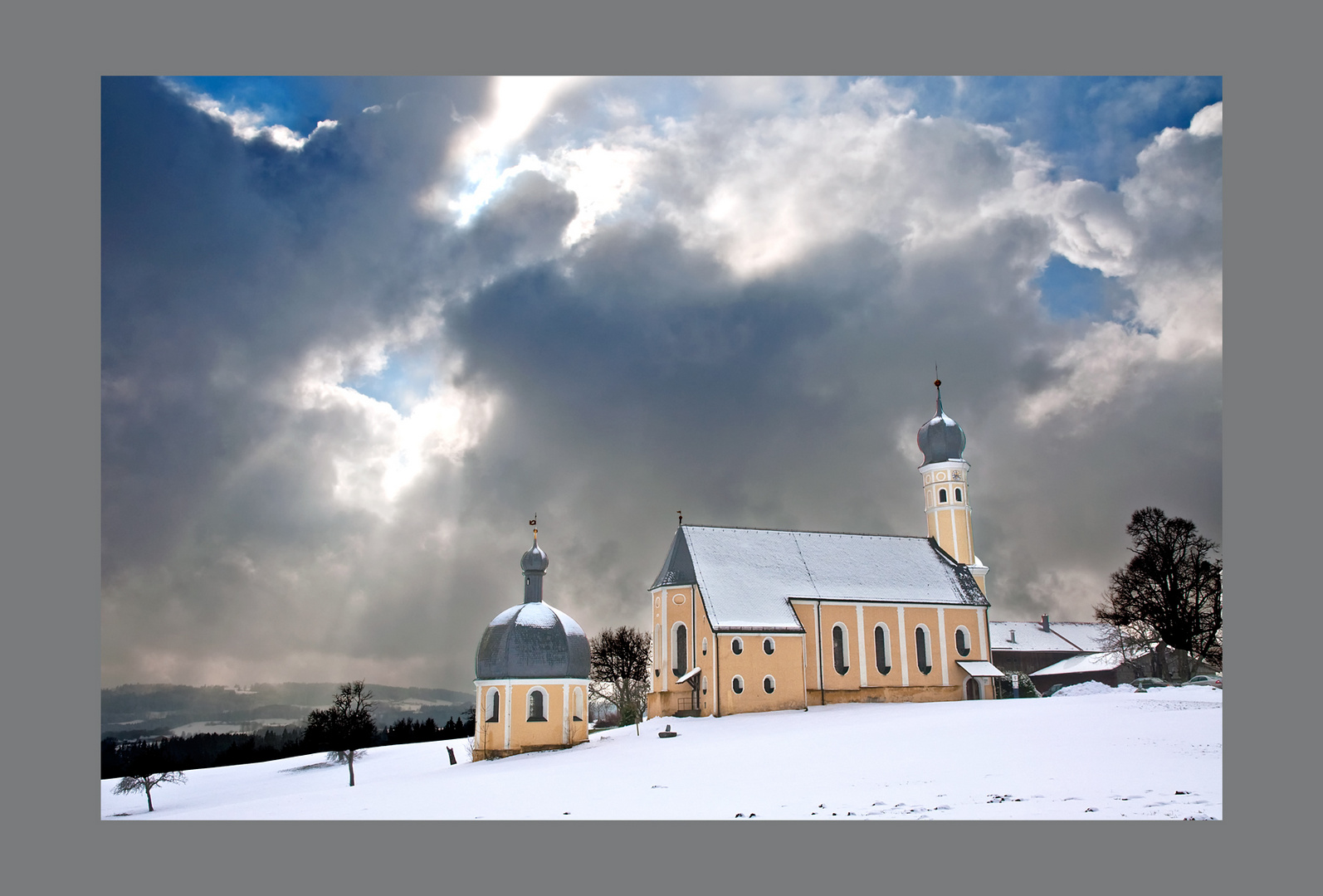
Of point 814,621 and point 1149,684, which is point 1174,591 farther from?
point 814,621

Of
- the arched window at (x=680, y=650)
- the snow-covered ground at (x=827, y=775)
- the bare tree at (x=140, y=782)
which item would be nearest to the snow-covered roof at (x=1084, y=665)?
the snow-covered ground at (x=827, y=775)

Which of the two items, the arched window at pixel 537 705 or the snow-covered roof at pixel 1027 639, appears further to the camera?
the snow-covered roof at pixel 1027 639

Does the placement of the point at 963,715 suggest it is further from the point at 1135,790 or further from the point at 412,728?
the point at 412,728

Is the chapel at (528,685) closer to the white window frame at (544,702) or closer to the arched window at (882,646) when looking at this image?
the white window frame at (544,702)

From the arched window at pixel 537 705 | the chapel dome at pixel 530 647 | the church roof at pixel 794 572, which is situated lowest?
the arched window at pixel 537 705

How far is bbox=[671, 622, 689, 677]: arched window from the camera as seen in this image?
132ft

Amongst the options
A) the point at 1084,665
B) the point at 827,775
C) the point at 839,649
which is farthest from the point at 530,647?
the point at 1084,665

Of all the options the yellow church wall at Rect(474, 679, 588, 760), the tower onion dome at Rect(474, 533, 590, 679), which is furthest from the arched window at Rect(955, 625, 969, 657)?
the yellow church wall at Rect(474, 679, 588, 760)

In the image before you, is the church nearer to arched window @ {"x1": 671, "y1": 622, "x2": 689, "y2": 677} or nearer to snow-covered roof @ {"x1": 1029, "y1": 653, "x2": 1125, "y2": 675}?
arched window @ {"x1": 671, "y1": 622, "x2": 689, "y2": 677}

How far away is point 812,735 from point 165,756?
64.8 ft

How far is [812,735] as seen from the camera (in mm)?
28734

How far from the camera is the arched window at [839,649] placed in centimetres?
4271

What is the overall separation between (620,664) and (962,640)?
898 inches

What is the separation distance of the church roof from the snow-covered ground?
6036 mm
